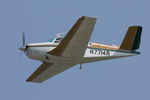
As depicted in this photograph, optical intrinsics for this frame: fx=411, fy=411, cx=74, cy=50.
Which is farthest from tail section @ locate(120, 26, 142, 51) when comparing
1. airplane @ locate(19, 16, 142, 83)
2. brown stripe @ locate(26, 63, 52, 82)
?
brown stripe @ locate(26, 63, 52, 82)

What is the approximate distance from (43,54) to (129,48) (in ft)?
22.1

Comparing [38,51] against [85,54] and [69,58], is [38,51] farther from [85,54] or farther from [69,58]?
[85,54]

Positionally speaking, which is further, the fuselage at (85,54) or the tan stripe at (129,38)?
the tan stripe at (129,38)

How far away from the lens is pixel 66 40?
29.3m

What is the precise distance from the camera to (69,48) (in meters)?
29.8

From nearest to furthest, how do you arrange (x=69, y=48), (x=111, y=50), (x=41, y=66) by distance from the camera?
(x=69, y=48) → (x=111, y=50) → (x=41, y=66)

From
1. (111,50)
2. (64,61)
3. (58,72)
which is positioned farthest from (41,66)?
(111,50)

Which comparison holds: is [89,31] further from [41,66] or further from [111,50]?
[41,66]

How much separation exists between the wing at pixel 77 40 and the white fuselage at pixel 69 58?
56 centimetres

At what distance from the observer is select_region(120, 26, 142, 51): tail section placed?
31.5 m

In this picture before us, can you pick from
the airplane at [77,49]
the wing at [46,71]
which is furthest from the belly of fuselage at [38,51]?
the wing at [46,71]

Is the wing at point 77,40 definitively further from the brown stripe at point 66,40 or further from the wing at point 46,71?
the wing at point 46,71

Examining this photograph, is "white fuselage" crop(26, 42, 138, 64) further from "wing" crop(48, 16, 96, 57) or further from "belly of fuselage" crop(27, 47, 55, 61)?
"wing" crop(48, 16, 96, 57)

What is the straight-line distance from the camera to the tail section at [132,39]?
103 feet
